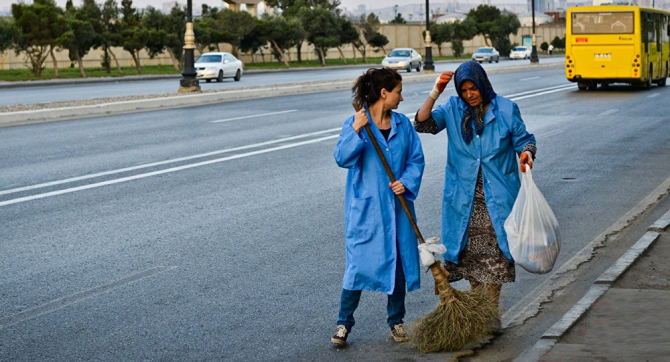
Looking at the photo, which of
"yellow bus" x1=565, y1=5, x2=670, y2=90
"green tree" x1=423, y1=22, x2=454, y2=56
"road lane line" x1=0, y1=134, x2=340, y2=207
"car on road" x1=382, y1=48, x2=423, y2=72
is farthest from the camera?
"green tree" x1=423, y1=22, x2=454, y2=56

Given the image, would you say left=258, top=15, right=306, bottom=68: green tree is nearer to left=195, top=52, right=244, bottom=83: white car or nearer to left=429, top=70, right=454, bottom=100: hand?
left=195, top=52, right=244, bottom=83: white car

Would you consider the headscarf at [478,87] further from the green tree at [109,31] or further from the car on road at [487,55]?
the car on road at [487,55]

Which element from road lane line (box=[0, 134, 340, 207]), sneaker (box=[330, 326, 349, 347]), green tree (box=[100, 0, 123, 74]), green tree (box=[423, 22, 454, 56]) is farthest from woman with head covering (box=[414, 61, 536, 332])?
green tree (box=[423, 22, 454, 56])

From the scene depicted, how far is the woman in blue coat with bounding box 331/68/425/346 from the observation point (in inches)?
205

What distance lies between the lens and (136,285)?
6.97 metres

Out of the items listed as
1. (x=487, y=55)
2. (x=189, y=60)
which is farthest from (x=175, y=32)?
(x=189, y=60)

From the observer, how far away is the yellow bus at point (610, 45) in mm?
31531

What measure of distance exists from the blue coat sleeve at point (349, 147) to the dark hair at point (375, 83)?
6.5 inches

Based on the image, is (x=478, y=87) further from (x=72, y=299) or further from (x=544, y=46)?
(x=544, y=46)

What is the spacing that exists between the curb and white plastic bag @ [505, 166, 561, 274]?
55.7 ft

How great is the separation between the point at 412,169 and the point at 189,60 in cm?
2471

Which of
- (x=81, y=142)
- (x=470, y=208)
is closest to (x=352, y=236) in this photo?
(x=470, y=208)

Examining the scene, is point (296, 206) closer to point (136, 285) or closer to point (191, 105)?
point (136, 285)

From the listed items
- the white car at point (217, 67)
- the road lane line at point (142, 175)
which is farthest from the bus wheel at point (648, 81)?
the road lane line at point (142, 175)
